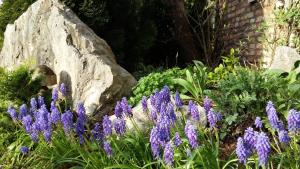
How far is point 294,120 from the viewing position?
2693 mm

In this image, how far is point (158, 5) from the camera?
907 centimetres

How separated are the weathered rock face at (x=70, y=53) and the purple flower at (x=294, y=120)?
3.13 metres

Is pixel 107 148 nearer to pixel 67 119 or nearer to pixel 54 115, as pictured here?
pixel 67 119

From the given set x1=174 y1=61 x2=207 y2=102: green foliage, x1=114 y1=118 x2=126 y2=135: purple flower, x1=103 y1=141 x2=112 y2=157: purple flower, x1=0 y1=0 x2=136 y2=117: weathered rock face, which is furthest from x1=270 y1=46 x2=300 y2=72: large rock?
x1=103 y1=141 x2=112 y2=157: purple flower

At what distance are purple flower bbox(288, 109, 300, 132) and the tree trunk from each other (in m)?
6.15

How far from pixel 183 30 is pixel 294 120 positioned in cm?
635


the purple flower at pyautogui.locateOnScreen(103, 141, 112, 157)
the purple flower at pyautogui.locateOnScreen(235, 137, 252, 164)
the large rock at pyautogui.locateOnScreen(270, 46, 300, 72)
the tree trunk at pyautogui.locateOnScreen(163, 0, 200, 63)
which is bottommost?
the purple flower at pyautogui.locateOnScreen(103, 141, 112, 157)

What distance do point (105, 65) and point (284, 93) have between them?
2.32 metres

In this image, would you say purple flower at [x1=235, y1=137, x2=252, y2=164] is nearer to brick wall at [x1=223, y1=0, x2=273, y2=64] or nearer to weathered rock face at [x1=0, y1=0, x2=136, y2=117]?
weathered rock face at [x1=0, y1=0, x2=136, y2=117]

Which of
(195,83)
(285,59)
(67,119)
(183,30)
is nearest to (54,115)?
(67,119)

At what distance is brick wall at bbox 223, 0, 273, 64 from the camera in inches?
316

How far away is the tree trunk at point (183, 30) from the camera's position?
8.81 m

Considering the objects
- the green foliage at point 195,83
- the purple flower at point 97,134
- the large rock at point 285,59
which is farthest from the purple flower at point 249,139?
the large rock at point 285,59

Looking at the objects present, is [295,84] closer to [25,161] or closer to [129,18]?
[25,161]
